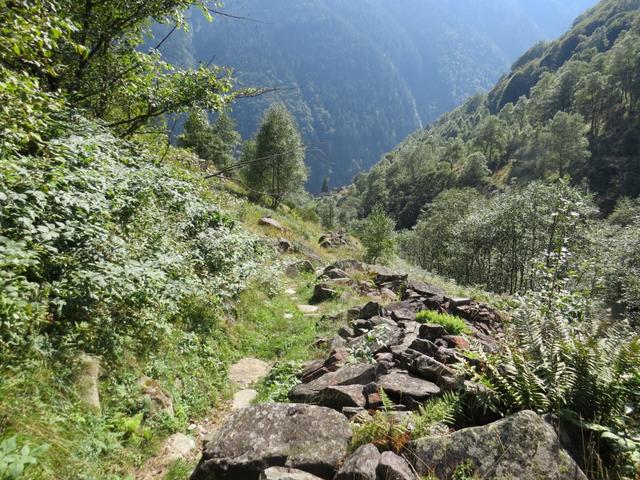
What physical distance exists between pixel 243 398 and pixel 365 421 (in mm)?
3186

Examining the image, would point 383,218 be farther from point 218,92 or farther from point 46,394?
point 46,394

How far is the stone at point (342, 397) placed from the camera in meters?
5.22

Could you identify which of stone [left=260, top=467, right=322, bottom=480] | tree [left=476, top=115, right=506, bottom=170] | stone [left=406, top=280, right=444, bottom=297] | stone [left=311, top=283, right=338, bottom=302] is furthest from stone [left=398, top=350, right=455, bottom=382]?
tree [left=476, top=115, right=506, bottom=170]

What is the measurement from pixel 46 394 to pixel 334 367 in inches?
176

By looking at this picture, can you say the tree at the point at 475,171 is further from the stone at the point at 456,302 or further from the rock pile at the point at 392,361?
the rock pile at the point at 392,361

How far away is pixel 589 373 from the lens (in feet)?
13.1

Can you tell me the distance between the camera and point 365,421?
4.40 meters

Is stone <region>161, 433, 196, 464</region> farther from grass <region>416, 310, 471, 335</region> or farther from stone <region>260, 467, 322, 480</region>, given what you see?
grass <region>416, 310, 471, 335</region>

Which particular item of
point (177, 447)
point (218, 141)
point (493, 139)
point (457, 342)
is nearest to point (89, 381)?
point (177, 447)

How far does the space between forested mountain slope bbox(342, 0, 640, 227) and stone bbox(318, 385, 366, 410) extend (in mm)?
60667

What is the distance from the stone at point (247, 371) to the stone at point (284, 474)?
11.8 feet

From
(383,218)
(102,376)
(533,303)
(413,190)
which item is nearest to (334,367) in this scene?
(102,376)

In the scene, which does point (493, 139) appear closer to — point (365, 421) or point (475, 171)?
point (475, 171)

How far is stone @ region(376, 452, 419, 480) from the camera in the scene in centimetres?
331
